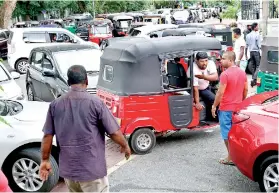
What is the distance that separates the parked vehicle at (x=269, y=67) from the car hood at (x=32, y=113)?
4062mm

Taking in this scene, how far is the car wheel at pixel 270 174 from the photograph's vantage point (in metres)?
4.88

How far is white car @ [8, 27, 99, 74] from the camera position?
16.7 m

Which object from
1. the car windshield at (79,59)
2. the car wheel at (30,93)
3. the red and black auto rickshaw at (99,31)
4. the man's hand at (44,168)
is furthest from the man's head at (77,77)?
the red and black auto rickshaw at (99,31)

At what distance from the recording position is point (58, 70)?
9.80 m

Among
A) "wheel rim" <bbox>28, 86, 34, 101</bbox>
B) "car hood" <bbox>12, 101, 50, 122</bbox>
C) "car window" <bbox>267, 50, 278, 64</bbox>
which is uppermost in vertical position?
"car window" <bbox>267, 50, 278, 64</bbox>

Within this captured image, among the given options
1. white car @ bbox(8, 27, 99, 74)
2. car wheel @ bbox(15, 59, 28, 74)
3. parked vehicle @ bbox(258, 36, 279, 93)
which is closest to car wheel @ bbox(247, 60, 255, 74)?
parked vehicle @ bbox(258, 36, 279, 93)

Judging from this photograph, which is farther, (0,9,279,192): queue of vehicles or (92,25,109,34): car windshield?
(92,25,109,34): car windshield

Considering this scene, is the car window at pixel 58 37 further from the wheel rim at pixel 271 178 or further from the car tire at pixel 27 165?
the wheel rim at pixel 271 178

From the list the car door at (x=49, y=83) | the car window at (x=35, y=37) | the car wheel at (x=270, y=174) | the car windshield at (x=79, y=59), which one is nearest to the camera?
the car wheel at (x=270, y=174)

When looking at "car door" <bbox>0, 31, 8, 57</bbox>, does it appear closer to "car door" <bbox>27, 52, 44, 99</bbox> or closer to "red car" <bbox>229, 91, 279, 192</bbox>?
"car door" <bbox>27, 52, 44, 99</bbox>

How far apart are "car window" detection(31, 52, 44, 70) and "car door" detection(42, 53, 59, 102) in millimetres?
232

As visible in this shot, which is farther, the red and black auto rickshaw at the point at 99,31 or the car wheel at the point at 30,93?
the red and black auto rickshaw at the point at 99,31

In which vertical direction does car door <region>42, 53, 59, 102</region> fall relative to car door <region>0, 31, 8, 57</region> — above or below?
below

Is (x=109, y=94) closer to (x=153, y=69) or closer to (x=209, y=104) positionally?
(x=153, y=69)
